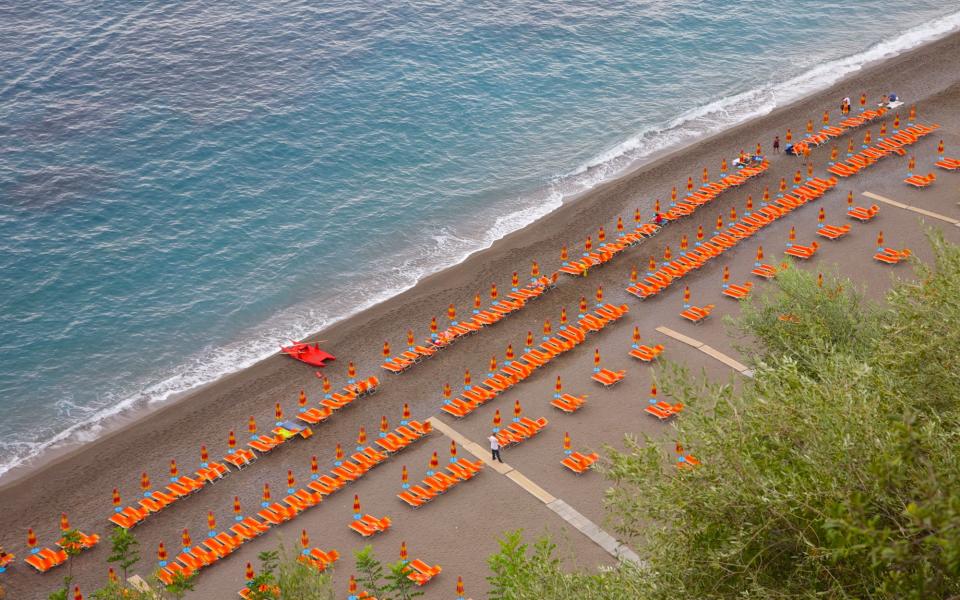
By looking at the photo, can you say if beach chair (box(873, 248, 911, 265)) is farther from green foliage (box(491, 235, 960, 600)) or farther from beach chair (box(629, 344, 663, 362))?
green foliage (box(491, 235, 960, 600))

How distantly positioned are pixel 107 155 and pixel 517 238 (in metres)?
27.2

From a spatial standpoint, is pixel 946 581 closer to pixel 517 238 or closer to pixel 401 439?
pixel 401 439

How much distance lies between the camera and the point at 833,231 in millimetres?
52906

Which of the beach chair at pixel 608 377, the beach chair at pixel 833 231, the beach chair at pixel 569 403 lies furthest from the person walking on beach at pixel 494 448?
the beach chair at pixel 833 231

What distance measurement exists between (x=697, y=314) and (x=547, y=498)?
45.3ft

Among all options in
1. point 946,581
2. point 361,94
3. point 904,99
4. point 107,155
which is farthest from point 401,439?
point 904,99

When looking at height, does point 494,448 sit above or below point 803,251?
below

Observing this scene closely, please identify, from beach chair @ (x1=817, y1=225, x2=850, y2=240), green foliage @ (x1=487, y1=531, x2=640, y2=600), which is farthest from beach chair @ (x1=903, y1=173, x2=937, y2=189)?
green foliage @ (x1=487, y1=531, x2=640, y2=600)

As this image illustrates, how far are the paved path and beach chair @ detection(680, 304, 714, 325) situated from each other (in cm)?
1238

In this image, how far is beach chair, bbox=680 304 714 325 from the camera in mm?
47062

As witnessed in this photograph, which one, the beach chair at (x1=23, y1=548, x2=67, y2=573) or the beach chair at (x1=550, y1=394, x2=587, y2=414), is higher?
the beach chair at (x1=550, y1=394, x2=587, y2=414)

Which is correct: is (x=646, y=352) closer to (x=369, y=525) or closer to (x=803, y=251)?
(x=803, y=251)

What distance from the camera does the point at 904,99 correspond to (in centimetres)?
6938

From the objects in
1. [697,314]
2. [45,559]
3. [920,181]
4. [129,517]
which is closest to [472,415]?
[697,314]
